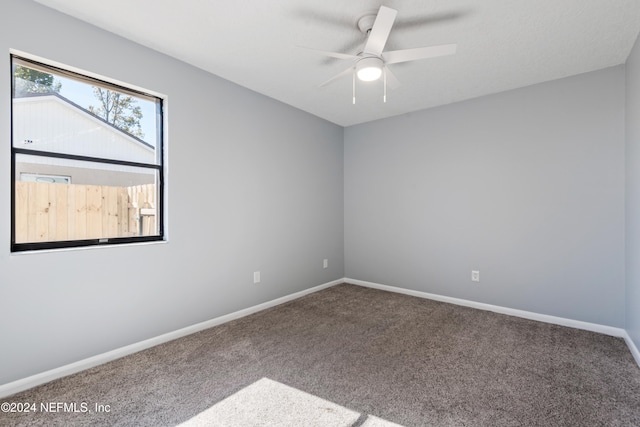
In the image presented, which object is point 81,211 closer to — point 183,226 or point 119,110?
point 183,226

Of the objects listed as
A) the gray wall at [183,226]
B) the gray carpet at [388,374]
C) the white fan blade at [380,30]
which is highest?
the white fan blade at [380,30]

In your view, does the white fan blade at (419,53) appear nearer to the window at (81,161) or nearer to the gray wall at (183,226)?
the gray wall at (183,226)

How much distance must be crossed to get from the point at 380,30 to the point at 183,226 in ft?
7.53

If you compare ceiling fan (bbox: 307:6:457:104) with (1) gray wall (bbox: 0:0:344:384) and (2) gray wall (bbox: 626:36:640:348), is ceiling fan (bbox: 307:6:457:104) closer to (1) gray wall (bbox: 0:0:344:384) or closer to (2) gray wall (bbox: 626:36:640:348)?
(1) gray wall (bbox: 0:0:344:384)

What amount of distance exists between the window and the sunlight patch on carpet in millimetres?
1573

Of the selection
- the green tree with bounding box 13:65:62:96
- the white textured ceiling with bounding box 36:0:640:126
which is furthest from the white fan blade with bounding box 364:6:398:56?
the green tree with bounding box 13:65:62:96

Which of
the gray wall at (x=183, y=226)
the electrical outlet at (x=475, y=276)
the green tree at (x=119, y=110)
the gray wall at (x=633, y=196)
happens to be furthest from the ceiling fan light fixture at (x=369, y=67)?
the electrical outlet at (x=475, y=276)

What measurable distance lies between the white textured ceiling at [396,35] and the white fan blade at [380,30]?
0.22m

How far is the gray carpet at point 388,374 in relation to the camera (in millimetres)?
1748

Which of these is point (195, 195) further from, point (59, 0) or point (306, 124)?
point (306, 124)

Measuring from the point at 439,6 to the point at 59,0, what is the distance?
254cm

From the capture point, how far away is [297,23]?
2.24 metres

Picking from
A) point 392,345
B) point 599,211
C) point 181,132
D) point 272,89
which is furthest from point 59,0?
point 599,211

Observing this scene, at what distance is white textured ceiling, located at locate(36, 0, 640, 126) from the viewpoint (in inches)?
80.7
